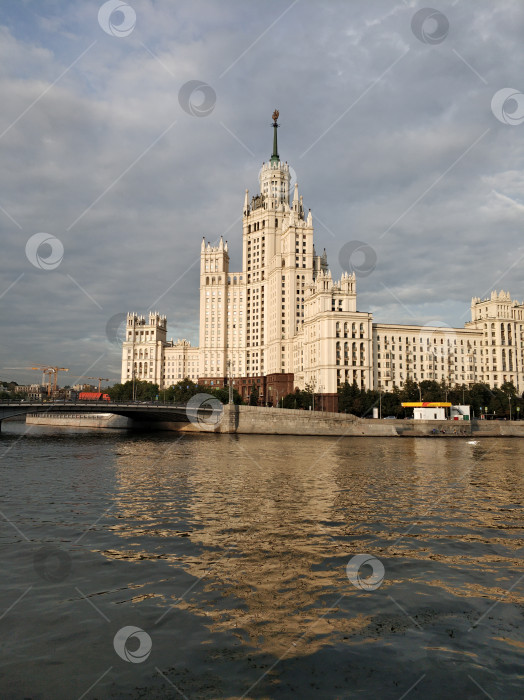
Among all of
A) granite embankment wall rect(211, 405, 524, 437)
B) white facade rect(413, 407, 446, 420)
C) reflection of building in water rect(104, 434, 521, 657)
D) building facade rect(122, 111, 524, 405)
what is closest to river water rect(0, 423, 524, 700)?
reflection of building in water rect(104, 434, 521, 657)

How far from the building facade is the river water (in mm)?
84804

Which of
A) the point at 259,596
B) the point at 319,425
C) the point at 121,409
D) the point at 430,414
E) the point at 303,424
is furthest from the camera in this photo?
the point at 430,414

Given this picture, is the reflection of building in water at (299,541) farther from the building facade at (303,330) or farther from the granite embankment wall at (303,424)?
the building facade at (303,330)

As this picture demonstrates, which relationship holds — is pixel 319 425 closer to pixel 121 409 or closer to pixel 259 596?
pixel 121 409

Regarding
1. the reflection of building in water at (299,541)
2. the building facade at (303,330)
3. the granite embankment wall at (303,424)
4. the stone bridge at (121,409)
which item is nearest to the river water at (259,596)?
the reflection of building in water at (299,541)

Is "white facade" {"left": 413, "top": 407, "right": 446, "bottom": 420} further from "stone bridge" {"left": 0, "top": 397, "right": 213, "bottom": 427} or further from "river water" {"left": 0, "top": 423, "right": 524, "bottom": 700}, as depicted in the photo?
"river water" {"left": 0, "top": 423, "right": 524, "bottom": 700}

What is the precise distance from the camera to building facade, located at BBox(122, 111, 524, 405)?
130 meters

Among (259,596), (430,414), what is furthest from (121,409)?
(259,596)

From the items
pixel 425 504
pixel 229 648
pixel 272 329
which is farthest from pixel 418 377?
pixel 229 648

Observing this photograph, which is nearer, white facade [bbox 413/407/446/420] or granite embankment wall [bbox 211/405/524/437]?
granite embankment wall [bbox 211/405/524/437]

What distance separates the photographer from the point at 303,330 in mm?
147000

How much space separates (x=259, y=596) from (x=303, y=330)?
13566 cm

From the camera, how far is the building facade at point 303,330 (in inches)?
5113

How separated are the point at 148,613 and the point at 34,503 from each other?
16.0m
